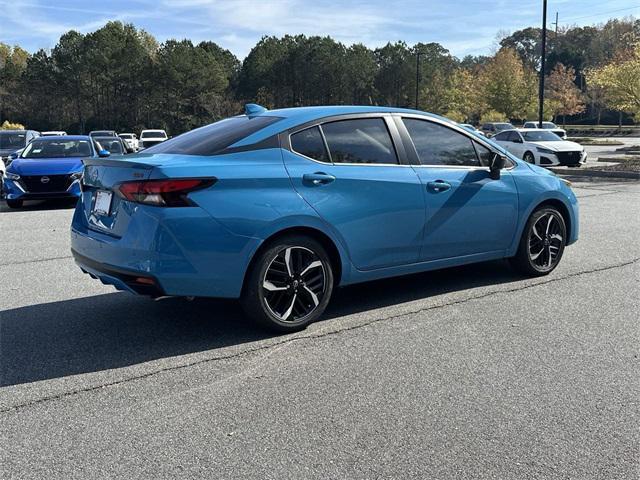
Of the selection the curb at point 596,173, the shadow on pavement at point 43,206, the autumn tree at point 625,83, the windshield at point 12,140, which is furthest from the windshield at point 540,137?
the windshield at point 12,140

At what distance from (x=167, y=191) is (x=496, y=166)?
2.97 metres

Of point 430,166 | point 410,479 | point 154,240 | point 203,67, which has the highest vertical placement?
point 203,67

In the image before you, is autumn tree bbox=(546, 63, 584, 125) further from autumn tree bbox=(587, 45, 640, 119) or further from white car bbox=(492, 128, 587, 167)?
white car bbox=(492, 128, 587, 167)

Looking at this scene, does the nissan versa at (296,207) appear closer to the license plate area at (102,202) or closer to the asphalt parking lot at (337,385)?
the license plate area at (102,202)

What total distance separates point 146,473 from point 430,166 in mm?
3425

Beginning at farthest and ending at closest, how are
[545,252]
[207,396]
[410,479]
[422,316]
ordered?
[545,252], [422,316], [207,396], [410,479]

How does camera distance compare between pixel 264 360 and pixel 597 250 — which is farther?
pixel 597 250

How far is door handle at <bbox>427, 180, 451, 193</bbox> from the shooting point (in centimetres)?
513

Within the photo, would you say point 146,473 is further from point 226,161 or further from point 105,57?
point 105,57

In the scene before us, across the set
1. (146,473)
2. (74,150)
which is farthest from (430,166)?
(74,150)

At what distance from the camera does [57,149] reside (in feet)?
43.2

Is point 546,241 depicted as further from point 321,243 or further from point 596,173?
point 596,173

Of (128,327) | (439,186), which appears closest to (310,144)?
(439,186)

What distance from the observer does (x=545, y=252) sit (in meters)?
6.17
